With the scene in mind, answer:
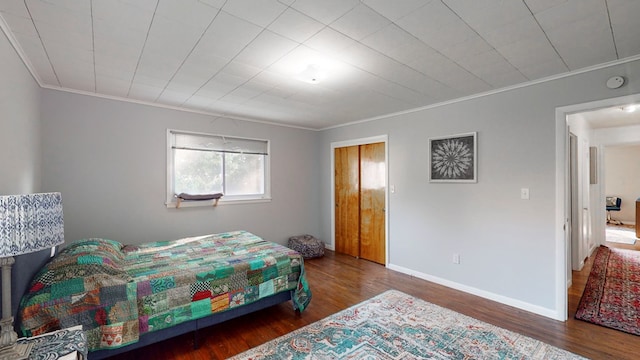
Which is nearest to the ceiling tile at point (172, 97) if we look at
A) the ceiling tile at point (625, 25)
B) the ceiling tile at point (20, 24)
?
the ceiling tile at point (20, 24)

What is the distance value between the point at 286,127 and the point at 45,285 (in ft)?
12.5

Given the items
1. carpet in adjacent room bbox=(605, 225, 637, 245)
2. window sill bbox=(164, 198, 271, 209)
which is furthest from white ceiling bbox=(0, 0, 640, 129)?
carpet in adjacent room bbox=(605, 225, 637, 245)

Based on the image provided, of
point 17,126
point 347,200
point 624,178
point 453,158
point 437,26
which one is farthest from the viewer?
point 624,178

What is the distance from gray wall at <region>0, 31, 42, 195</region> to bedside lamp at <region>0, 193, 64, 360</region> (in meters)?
0.82

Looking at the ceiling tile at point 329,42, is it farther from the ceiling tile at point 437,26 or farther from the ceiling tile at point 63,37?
the ceiling tile at point 63,37

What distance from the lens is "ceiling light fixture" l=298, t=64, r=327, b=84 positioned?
2.41 meters

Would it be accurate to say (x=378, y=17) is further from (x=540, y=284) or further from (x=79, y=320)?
(x=540, y=284)

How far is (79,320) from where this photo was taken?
1.83 m

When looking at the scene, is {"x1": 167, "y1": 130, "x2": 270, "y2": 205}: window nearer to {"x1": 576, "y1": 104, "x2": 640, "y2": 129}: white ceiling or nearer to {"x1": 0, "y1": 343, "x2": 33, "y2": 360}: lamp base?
{"x1": 0, "y1": 343, "x2": 33, "y2": 360}: lamp base

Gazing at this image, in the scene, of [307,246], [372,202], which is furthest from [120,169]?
[372,202]

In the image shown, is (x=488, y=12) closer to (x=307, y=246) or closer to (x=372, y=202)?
(x=372, y=202)

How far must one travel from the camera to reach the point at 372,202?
4656mm

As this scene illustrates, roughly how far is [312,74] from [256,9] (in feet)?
3.06

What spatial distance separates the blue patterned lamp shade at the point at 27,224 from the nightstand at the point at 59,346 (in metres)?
0.54
